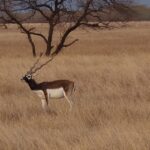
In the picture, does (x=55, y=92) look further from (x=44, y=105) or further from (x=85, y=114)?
(x=85, y=114)

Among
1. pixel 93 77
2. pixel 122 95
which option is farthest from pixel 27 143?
pixel 93 77

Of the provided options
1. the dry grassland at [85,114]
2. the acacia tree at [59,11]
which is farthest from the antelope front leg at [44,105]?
the acacia tree at [59,11]

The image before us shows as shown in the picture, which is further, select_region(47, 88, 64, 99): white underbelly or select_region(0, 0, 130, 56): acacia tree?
select_region(0, 0, 130, 56): acacia tree

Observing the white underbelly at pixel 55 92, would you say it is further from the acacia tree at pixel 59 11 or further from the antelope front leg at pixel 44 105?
the acacia tree at pixel 59 11

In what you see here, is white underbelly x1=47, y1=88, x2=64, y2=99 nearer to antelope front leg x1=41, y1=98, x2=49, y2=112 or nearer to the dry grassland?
antelope front leg x1=41, y1=98, x2=49, y2=112

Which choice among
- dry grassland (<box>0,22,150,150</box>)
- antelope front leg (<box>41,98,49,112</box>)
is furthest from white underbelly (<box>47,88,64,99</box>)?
dry grassland (<box>0,22,150,150</box>)

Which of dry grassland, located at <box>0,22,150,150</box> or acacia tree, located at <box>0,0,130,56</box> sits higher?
dry grassland, located at <box>0,22,150,150</box>

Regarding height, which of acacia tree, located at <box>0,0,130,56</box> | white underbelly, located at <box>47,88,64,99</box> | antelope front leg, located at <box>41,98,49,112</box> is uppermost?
white underbelly, located at <box>47,88,64,99</box>

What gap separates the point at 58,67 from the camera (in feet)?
56.8

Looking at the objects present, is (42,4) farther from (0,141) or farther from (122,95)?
(0,141)

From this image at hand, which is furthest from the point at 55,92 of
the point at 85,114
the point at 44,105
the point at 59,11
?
the point at 59,11

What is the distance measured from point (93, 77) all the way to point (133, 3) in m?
12.3

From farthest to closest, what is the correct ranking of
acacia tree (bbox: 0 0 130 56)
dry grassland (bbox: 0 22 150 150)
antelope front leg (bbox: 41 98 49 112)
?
acacia tree (bbox: 0 0 130 56) → antelope front leg (bbox: 41 98 49 112) → dry grassland (bbox: 0 22 150 150)

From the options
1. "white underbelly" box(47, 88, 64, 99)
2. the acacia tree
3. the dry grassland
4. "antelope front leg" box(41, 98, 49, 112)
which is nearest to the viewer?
the dry grassland
